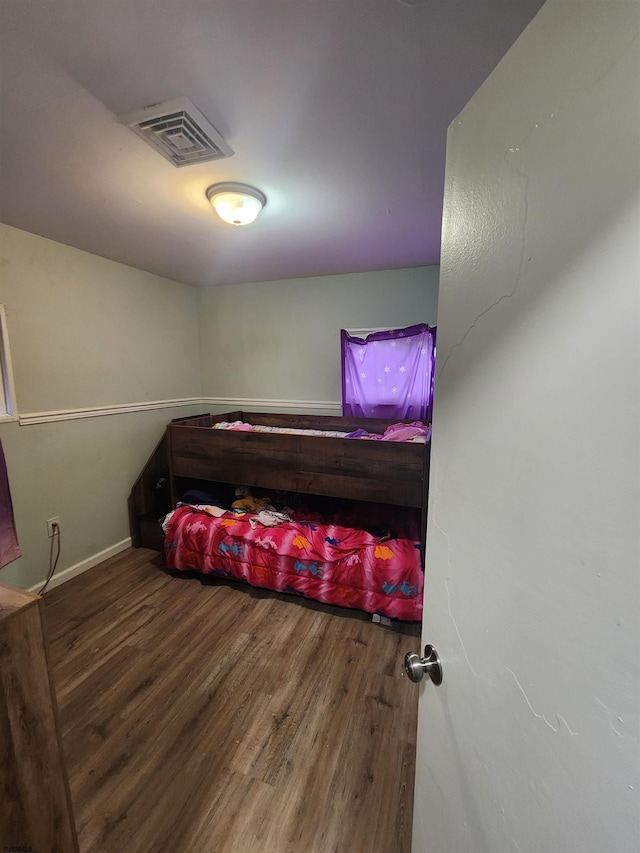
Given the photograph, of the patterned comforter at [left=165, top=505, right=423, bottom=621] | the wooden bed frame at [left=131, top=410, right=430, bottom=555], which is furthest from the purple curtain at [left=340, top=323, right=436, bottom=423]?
the patterned comforter at [left=165, top=505, right=423, bottom=621]

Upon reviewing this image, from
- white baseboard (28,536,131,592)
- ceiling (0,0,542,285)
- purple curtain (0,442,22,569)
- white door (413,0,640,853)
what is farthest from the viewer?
white baseboard (28,536,131,592)

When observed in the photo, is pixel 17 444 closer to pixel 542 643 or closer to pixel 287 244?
pixel 287 244

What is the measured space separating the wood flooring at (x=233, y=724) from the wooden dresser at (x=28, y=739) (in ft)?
1.48

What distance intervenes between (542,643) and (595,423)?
269 millimetres

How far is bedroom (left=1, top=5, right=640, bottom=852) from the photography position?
2.10m

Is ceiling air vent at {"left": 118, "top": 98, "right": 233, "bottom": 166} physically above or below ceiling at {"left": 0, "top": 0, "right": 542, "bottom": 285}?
below

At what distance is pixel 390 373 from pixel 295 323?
105 cm

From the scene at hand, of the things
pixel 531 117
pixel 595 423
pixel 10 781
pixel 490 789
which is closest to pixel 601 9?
pixel 531 117

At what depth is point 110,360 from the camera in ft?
8.51

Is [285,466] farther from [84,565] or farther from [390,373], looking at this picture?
[84,565]

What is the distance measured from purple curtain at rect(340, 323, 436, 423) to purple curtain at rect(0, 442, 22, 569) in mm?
2387

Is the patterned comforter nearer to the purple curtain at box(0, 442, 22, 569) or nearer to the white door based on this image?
the purple curtain at box(0, 442, 22, 569)

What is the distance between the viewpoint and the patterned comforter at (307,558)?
190 cm

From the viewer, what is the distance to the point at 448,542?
64 centimetres
